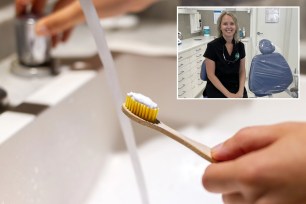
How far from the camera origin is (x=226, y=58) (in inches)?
13.4

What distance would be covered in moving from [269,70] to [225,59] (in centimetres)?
3

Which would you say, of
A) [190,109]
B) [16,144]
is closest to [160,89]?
[190,109]

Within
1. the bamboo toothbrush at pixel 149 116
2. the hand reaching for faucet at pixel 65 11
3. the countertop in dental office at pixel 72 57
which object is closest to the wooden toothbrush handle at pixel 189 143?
the bamboo toothbrush at pixel 149 116

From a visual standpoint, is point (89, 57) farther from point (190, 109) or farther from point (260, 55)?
point (260, 55)

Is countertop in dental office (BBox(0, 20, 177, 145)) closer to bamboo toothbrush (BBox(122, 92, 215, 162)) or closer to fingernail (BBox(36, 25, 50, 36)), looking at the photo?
fingernail (BBox(36, 25, 50, 36))

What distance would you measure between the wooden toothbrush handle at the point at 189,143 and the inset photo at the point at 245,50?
41 mm

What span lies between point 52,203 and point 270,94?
0.26 m

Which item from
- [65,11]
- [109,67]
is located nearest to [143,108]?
[109,67]

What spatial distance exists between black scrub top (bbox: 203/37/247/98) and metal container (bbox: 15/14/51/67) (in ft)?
1.15

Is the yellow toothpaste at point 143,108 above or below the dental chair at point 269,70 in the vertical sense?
below

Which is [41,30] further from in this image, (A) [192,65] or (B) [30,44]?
(A) [192,65]

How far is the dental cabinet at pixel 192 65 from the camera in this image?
13.5 inches

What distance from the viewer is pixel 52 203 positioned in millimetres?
481

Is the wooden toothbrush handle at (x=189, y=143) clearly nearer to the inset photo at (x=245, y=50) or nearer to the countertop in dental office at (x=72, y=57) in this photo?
the inset photo at (x=245, y=50)
